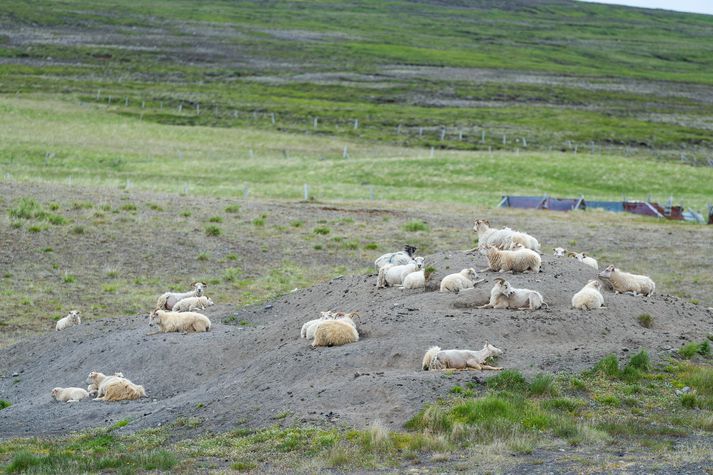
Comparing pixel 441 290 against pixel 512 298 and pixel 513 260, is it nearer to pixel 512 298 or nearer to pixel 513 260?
pixel 512 298

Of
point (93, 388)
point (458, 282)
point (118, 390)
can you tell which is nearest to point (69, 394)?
point (93, 388)

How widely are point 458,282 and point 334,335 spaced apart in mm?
3324

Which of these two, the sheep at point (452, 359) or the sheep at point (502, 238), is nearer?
the sheep at point (452, 359)

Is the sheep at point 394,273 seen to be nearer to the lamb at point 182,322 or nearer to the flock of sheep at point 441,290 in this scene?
the flock of sheep at point 441,290

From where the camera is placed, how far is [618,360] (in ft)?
49.7

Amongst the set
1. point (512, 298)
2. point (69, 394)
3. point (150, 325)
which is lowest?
point (150, 325)

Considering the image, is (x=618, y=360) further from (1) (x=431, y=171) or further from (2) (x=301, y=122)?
(2) (x=301, y=122)

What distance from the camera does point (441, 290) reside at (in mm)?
18500

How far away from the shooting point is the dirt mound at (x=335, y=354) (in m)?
13.8

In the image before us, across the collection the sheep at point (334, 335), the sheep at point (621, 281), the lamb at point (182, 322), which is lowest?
the lamb at point (182, 322)

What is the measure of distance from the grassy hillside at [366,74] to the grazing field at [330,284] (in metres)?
1.03

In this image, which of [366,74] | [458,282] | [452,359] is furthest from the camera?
[366,74]

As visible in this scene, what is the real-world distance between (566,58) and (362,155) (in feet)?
340

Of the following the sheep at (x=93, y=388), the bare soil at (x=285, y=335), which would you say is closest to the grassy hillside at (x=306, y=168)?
the bare soil at (x=285, y=335)
